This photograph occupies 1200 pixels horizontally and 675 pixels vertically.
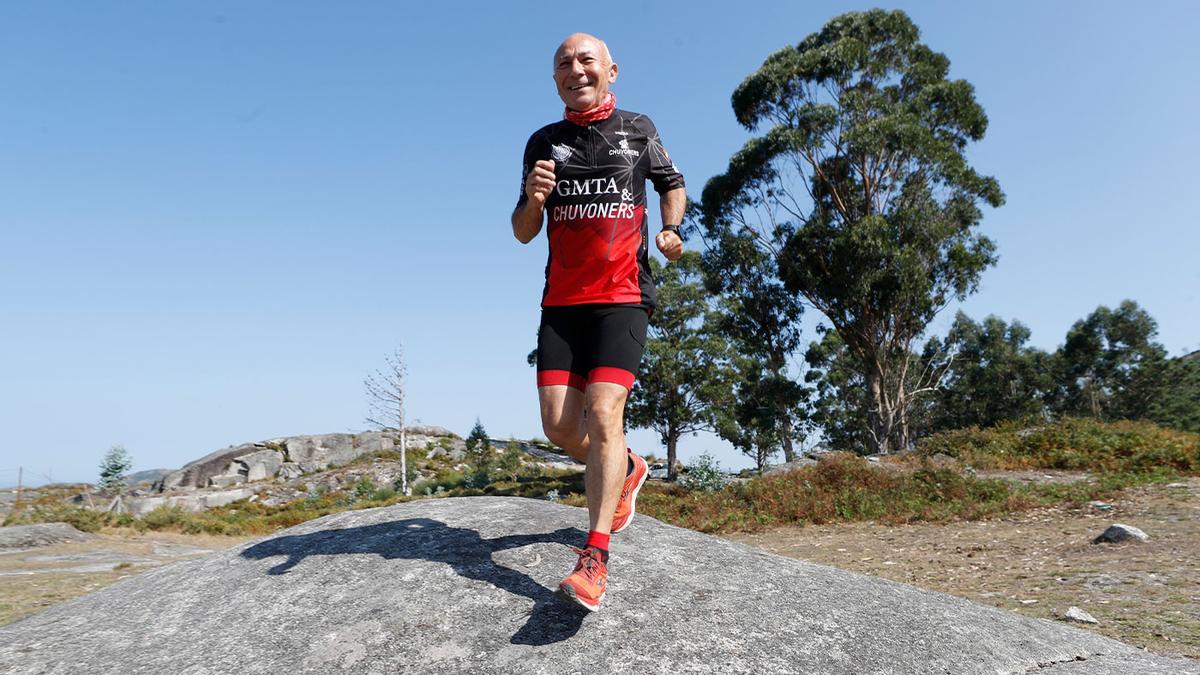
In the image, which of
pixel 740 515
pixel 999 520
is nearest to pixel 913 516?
pixel 999 520

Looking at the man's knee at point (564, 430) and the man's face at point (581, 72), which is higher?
the man's face at point (581, 72)

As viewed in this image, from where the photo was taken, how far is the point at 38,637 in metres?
3.43

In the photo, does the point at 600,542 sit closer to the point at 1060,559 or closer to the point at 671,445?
the point at 1060,559

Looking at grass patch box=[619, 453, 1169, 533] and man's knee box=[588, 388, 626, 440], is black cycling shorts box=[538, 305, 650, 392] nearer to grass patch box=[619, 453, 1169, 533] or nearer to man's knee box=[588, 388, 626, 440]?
man's knee box=[588, 388, 626, 440]

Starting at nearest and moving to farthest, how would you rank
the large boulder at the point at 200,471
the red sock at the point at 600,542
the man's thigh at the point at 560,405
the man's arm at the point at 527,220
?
the red sock at the point at 600,542, the man's thigh at the point at 560,405, the man's arm at the point at 527,220, the large boulder at the point at 200,471

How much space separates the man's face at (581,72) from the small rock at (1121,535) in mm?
8094

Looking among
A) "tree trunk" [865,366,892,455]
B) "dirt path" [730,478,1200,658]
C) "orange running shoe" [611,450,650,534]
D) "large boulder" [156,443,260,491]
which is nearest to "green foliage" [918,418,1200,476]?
"dirt path" [730,478,1200,658]

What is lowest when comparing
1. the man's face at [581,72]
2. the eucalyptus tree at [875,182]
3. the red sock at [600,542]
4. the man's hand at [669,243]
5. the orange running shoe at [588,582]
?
the orange running shoe at [588,582]

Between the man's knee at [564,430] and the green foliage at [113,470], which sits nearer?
the man's knee at [564,430]

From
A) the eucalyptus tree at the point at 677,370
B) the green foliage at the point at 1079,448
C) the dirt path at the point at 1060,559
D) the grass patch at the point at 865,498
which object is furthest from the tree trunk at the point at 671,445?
the dirt path at the point at 1060,559

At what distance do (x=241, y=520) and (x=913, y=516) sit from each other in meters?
16.9

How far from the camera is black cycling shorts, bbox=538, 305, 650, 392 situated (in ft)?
10.9

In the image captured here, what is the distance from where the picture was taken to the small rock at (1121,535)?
8047mm

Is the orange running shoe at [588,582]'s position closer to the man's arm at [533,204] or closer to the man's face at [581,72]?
the man's arm at [533,204]
